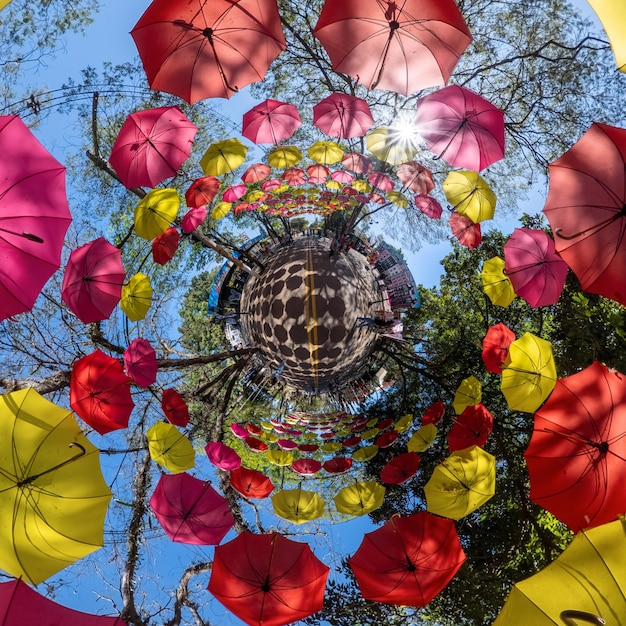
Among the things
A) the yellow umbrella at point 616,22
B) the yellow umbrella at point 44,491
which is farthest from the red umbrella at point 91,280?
the yellow umbrella at point 616,22

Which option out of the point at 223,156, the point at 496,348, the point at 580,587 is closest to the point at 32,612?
the point at 580,587

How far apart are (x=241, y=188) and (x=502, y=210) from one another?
21.3 ft

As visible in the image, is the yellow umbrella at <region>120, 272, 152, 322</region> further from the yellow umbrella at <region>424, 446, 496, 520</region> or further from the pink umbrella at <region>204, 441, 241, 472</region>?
the yellow umbrella at <region>424, 446, 496, 520</region>

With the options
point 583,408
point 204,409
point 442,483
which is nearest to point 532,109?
point 583,408

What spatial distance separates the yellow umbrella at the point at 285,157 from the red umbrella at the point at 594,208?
6.05m

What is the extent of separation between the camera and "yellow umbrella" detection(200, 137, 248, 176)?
401 inches

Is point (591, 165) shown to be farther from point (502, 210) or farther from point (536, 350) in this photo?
point (502, 210)

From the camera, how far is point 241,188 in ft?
37.8

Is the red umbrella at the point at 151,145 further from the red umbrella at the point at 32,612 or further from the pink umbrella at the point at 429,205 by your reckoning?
the red umbrella at the point at 32,612

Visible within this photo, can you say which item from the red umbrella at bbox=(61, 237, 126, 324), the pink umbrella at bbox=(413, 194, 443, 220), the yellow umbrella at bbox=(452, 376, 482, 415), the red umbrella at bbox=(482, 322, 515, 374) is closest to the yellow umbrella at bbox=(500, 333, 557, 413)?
the red umbrella at bbox=(482, 322, 515, 374)

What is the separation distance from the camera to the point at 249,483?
10383mm

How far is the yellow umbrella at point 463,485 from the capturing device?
8.57 meters

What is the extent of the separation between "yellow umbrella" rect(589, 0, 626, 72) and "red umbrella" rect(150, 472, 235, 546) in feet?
28.5

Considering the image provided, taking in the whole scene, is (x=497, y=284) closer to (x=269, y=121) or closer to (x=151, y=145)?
(x=269, y=121)
